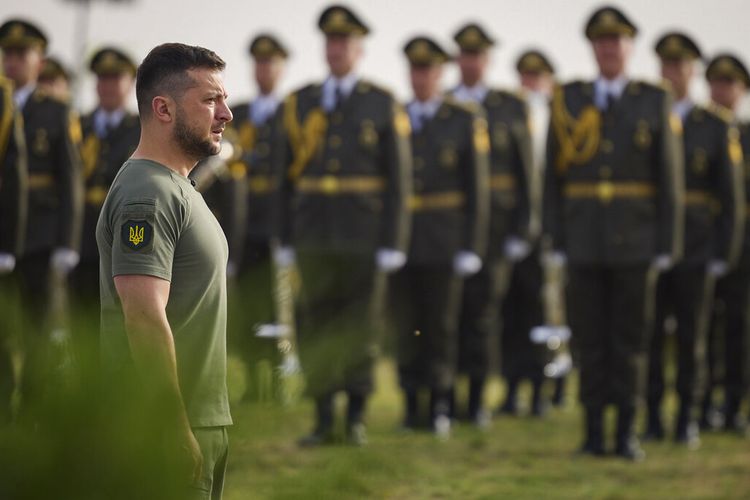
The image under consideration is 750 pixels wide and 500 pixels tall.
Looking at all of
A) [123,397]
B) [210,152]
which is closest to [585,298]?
[210,152]

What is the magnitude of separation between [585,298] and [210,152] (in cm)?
521

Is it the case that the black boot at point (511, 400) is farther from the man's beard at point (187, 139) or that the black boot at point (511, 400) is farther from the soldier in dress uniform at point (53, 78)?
the man's beard at point (187, 139)

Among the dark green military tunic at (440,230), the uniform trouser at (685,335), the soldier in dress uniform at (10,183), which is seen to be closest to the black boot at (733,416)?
the uniform trouser at (685,335)

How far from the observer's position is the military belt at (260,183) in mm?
10578

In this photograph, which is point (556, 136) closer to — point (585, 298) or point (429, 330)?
point (585, 298)

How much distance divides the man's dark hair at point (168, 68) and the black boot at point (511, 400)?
794 cm

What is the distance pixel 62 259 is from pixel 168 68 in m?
5.49

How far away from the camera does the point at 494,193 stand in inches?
396

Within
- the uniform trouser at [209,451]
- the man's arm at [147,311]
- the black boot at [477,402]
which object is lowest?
the black boot at [477,402]

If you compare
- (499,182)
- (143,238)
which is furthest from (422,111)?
(143,238)

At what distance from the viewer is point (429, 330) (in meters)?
8.98

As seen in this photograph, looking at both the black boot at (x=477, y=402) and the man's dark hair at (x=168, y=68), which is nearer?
the man's dark hair at (x=168, y=68)

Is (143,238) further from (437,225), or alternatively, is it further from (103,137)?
(437,225)

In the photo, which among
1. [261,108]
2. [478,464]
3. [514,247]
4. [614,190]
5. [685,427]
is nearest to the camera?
[478,464]
